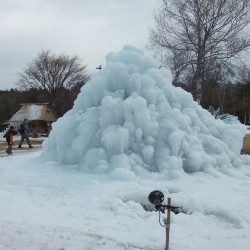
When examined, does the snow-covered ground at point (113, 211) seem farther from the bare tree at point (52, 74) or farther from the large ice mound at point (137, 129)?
the bare tree at point (52, 74)

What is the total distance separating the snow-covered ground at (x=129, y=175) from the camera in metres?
6.63

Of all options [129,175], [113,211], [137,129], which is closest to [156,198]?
[113,211]

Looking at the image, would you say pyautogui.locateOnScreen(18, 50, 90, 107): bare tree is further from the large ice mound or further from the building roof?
the large ice mound

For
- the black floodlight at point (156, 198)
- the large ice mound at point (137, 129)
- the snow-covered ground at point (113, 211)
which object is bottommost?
the snow-covered ground at point (113, 211)

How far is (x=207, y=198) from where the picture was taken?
865 cm

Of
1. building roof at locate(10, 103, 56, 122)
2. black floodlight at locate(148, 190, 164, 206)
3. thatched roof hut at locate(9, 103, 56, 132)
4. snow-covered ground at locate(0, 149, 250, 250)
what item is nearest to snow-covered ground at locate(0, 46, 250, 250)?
snow-covered ground at locate(0, 149, 250, 250)

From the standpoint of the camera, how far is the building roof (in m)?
52.3

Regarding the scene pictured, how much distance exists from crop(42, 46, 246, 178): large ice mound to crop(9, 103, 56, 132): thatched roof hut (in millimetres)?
40106

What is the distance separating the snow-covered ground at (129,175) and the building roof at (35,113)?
40.4 metres

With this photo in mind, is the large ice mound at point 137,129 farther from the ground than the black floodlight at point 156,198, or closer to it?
farther from the ground

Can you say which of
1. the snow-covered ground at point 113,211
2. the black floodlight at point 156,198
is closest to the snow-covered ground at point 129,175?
the snow-covered ground at point 113,211

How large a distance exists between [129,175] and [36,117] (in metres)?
43.3

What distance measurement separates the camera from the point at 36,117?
170 feet

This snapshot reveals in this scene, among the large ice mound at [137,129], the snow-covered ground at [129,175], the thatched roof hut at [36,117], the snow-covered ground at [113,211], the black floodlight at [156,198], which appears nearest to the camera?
the black floodlight at [156,198]
